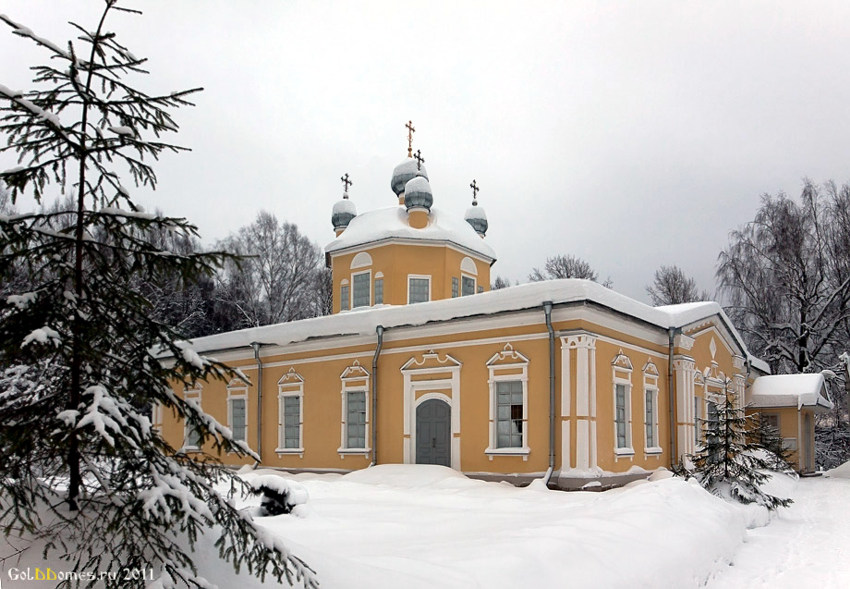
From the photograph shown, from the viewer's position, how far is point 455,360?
15883mm

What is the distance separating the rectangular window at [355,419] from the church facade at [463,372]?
0.03 meters

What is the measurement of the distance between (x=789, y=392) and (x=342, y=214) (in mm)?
15656

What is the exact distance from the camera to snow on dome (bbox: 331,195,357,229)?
83.5 ft

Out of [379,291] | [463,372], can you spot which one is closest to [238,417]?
[379,291]

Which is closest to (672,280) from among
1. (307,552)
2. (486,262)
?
(486,262)

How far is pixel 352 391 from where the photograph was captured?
58.1 feet

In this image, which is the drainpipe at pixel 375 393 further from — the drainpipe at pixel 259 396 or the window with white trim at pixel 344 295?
the window with white trim at pixel 344 295

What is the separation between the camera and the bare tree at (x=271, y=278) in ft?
118

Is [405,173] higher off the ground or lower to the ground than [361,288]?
higher

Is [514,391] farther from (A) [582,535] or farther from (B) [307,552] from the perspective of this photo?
(B) [307,552]

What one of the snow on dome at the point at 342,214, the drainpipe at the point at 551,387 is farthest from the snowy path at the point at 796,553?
the snow on dome at the point at 342,214

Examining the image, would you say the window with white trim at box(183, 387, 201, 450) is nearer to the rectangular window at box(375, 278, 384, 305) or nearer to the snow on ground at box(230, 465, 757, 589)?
the snow on ground at box(230, 465, 757, 589)

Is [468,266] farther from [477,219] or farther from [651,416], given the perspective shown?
[651,416]

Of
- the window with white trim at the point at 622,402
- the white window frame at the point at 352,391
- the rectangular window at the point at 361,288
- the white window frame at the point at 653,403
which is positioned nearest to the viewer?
the window with white trim at the point at 622,402
